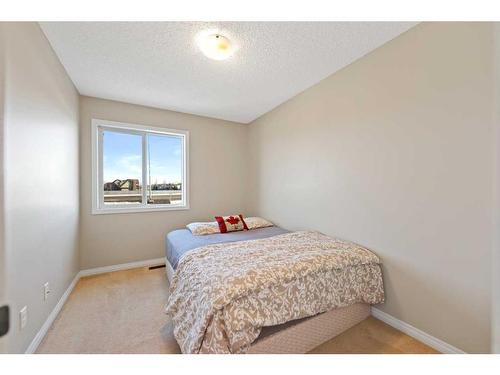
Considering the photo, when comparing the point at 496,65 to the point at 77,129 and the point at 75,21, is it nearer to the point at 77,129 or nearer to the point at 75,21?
the point at 75,21

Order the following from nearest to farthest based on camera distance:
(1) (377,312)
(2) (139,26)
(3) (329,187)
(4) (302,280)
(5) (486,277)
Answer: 1. (5) (486,277)
2. (4) (302,280)
3. (2) (139,26)
4. (1) (377,312)
5. (3) (329,187)

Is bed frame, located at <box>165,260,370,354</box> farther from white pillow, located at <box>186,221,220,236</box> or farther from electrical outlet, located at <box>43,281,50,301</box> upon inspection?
electrical outlet, located at <box>43,281,50,301</box>

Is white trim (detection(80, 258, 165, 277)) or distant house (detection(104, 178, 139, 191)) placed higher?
distant house (detection(104, 178, 139, 191))

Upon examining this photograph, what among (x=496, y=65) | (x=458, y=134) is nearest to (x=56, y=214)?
(x=496, y=65)

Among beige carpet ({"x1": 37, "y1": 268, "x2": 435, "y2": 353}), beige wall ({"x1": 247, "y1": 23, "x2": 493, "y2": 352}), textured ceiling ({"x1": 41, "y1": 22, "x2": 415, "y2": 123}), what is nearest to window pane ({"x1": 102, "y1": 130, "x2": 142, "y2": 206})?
textured ceiling ({"x1": 41, "y1": 22, "x2": 415, "y2": 123})

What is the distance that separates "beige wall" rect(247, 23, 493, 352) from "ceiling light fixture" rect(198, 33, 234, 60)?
4.14 feet

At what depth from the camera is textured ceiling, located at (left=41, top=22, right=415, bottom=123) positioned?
1.62 metres

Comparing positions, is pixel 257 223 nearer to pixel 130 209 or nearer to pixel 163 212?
pixel 163 212

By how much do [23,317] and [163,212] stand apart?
1989 millimetres

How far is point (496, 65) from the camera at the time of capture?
645 mm

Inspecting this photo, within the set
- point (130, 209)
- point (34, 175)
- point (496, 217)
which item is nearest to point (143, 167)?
point (130, 209)

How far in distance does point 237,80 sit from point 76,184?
7.92 feet

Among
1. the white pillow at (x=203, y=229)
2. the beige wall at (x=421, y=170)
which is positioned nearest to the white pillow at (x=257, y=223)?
the white pillow at (x=203, y=229)

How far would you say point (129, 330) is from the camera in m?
1.73
